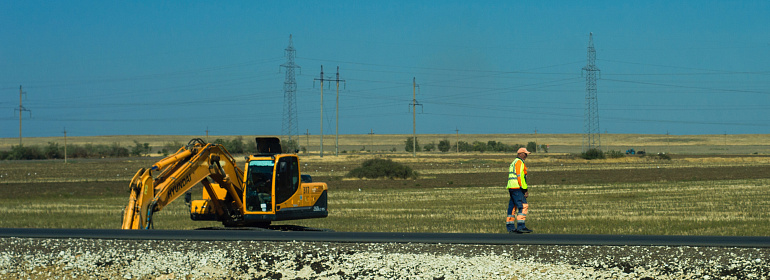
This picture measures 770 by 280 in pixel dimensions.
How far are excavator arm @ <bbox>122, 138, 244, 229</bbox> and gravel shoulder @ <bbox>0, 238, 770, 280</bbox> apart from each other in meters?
3.78

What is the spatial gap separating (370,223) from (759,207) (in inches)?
601

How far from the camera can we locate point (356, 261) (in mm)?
9344

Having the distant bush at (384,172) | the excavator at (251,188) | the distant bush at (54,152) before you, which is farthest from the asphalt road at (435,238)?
the distant bush at (54,152)

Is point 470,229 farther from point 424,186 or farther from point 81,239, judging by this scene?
point 424,186

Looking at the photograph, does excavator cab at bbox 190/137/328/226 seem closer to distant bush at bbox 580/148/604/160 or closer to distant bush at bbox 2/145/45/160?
Answer: distant bush at bbox 580/148/604/160

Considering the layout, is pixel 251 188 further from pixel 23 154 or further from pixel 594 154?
pixel 23 154

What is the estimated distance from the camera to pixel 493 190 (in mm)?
43375

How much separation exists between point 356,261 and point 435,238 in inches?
40.7

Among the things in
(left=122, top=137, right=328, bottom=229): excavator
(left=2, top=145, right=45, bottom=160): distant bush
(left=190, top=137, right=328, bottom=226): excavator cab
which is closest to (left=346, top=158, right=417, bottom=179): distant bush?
(left=122, top=137, right=328, bottom=229): excavator

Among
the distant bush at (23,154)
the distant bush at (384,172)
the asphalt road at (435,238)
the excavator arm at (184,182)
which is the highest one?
the distant bush at (23,154)

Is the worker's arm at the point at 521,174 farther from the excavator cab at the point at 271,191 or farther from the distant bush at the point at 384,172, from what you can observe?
the distant bush at the point at 384,172

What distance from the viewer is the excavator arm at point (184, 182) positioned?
1392 cm

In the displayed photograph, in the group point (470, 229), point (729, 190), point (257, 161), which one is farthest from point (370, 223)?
point (729, 190)

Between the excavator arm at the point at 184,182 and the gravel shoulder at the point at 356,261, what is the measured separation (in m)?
3.78
